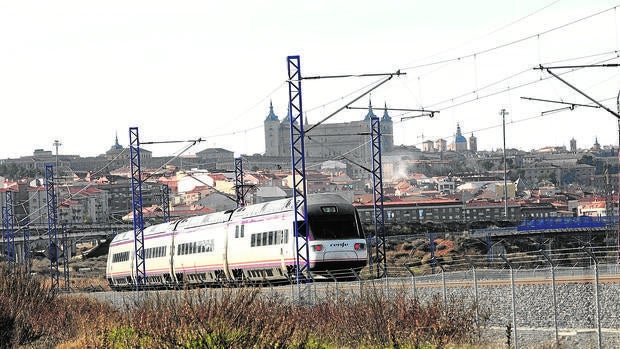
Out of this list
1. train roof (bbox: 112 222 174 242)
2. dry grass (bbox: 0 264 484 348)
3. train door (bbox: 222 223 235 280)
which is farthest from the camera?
train roof (bbox: 112 222 174 242)

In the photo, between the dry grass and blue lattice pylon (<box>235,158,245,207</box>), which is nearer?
the dry grass

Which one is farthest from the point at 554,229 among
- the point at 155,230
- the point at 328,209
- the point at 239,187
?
the point at 328,209

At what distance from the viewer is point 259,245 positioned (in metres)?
43.6

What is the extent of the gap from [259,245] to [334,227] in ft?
13.6

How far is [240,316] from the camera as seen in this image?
779 inches

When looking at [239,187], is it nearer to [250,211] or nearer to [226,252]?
[226,252]

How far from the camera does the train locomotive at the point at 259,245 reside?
132 ft

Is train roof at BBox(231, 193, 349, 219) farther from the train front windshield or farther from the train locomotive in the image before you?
the train front windshield

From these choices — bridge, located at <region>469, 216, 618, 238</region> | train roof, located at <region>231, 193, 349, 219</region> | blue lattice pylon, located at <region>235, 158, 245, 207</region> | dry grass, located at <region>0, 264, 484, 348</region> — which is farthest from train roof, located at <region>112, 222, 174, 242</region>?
bridge, located at <region>469, 216, 618, 238</region>

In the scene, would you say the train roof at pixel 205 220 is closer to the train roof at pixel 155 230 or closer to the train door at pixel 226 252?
the train door at pixel 226 252

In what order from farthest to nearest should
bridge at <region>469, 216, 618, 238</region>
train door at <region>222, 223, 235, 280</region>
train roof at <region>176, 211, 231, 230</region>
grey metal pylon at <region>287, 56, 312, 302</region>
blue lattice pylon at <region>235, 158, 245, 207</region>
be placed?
bridge at <region>469, 216, 618, 238</region> → blue lattice pylon at <region>235, 158, 245, 207</region> → train roof at <region>176, 211, 231, 230</region> → train door at <region>222, 223, 235, 280</region> → grey metal pylon at <region>287, 56, 312, 302</region>

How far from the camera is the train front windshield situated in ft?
132

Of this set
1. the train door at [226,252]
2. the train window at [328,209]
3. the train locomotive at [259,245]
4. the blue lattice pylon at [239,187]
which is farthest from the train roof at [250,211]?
the blue lattice pylon at [239,187]

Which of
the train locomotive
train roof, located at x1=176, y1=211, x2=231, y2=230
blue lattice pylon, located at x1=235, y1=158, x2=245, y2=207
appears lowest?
the train locomotive
